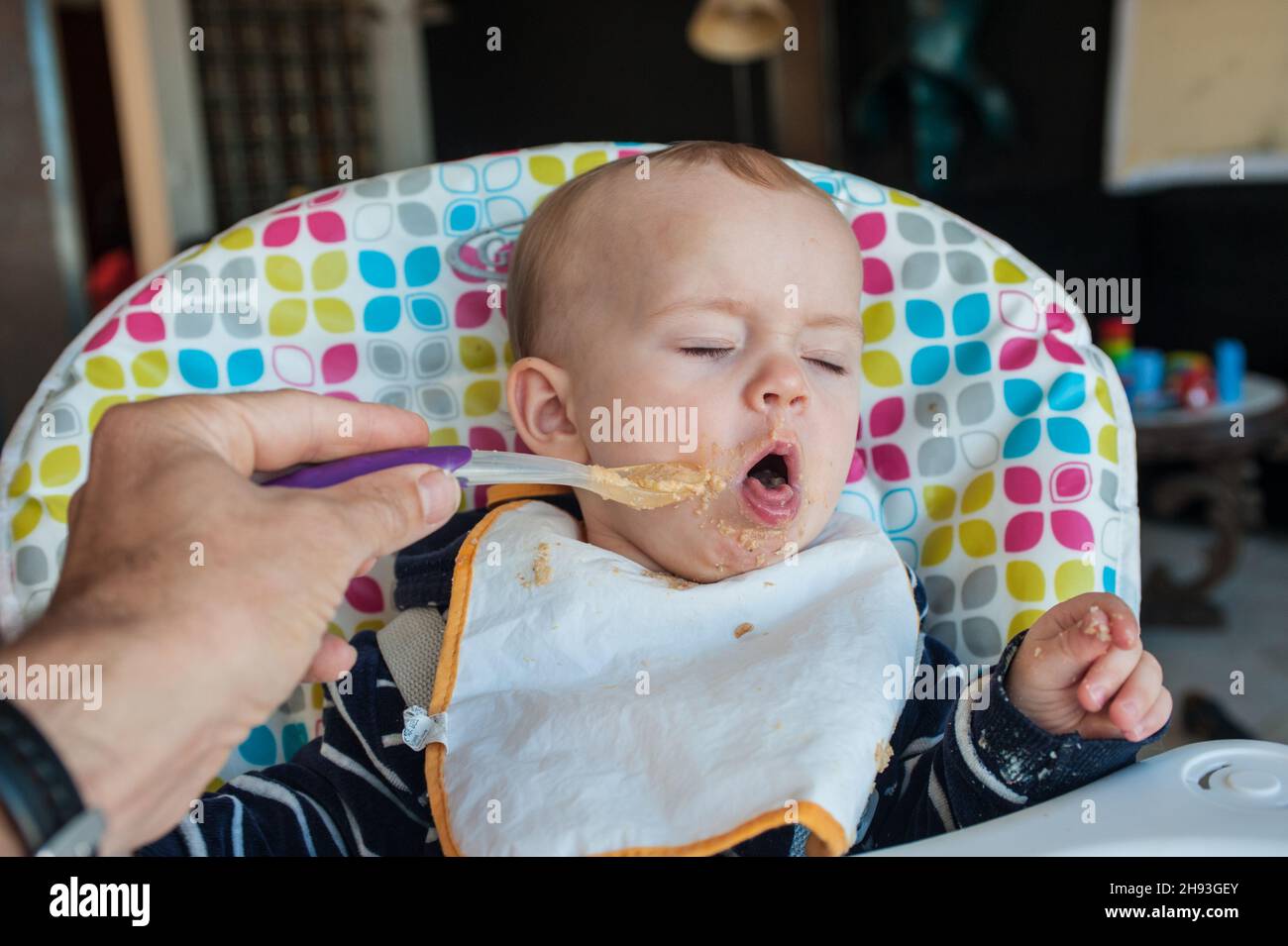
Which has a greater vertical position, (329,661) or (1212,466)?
(329,661)

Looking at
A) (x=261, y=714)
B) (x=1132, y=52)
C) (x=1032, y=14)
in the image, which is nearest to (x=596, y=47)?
(x=1032, y=14)

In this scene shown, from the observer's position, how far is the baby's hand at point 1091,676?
655 mm

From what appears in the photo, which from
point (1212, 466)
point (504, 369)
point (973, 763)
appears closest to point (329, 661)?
point (973, 763)

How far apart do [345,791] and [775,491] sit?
411 mm

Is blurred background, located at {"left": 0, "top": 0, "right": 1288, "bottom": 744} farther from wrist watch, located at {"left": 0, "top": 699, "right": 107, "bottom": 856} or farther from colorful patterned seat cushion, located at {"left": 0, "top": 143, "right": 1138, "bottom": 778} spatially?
wrist watch, located at {"left": 0, "top": 699, "right": 107, "bottom": 856}

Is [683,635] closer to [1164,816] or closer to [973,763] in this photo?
[973,763]

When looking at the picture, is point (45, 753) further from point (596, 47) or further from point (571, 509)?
point (596, 47)

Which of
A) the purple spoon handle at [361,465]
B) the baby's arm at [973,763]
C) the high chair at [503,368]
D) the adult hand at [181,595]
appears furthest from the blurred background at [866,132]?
the adult hand at [181,595]

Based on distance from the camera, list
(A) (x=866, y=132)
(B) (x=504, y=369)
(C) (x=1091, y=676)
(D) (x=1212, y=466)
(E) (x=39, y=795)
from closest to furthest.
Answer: (E) (x=39, y=795) < (C) (x=1091, y=676) < (B) (x=504, y=369) < (D) (x=1212, y=466) < (A) (x=866, y=132)

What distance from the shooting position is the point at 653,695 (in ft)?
2.63

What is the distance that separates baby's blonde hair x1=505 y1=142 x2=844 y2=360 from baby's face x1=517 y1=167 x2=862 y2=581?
19mm

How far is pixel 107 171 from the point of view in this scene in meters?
5.98

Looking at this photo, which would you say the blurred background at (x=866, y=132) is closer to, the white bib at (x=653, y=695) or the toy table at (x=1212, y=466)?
the toy table at (x=1212, y=466)

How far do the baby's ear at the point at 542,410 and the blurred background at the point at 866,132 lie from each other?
156 centimetres
